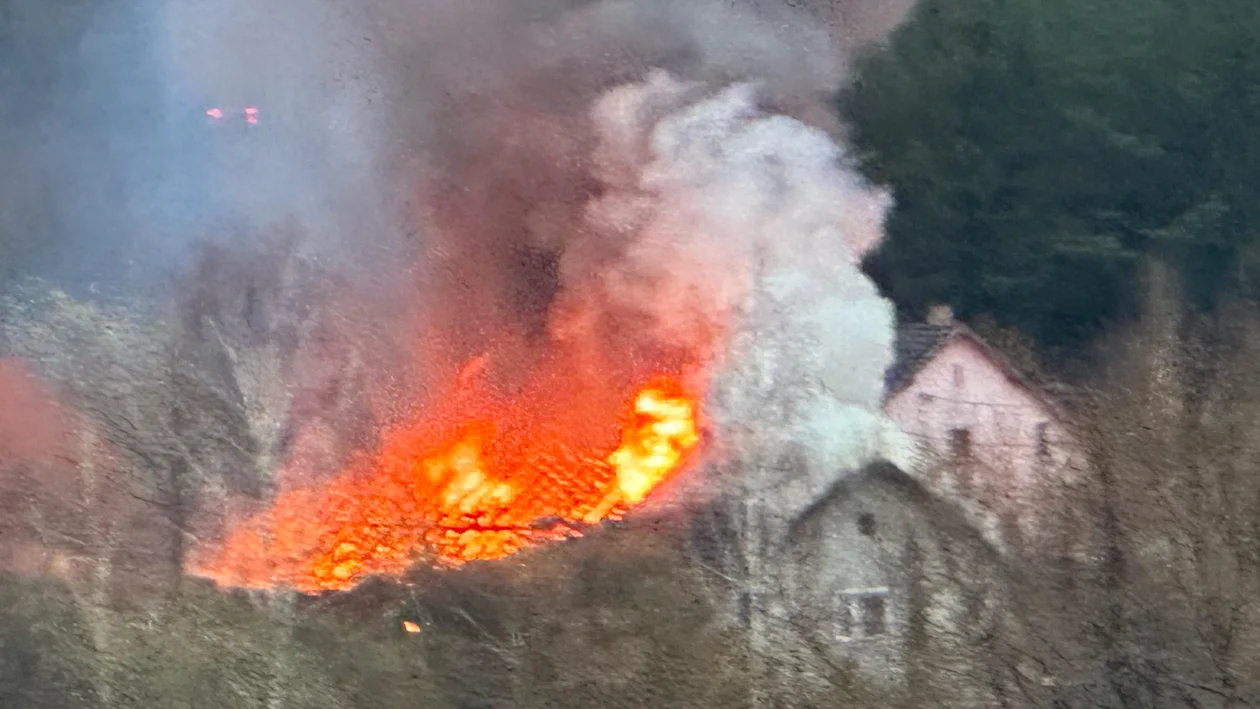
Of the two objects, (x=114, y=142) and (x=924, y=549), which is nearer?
(x=924, y=549)

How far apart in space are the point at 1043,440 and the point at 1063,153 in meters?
0.62

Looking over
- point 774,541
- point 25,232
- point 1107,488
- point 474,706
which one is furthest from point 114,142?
point 1107,488

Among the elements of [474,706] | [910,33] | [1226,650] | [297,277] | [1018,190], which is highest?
[910,33]

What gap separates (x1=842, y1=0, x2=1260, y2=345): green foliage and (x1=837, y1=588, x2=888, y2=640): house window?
0.61 meters

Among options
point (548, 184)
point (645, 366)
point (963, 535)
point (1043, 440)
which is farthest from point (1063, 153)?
point (548, 184)

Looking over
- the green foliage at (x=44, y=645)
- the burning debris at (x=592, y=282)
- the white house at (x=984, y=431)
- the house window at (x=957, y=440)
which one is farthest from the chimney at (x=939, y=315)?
the green foliage at (x=44, y=645)

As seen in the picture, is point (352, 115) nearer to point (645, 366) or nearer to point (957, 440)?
point (645, 366)

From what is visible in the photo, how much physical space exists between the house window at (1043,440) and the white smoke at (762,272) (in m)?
0.27

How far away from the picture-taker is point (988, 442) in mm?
2176

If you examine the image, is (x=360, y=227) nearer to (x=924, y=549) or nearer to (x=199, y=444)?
(x=199, y=444)

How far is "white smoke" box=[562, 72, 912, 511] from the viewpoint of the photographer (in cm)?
218

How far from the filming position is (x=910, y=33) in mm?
2201

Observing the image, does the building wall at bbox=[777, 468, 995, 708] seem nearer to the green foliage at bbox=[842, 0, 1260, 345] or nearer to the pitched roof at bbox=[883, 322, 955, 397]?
the pitched roof at bbox=[883, 322, 955, 397]

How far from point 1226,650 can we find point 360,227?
2.06 metres
